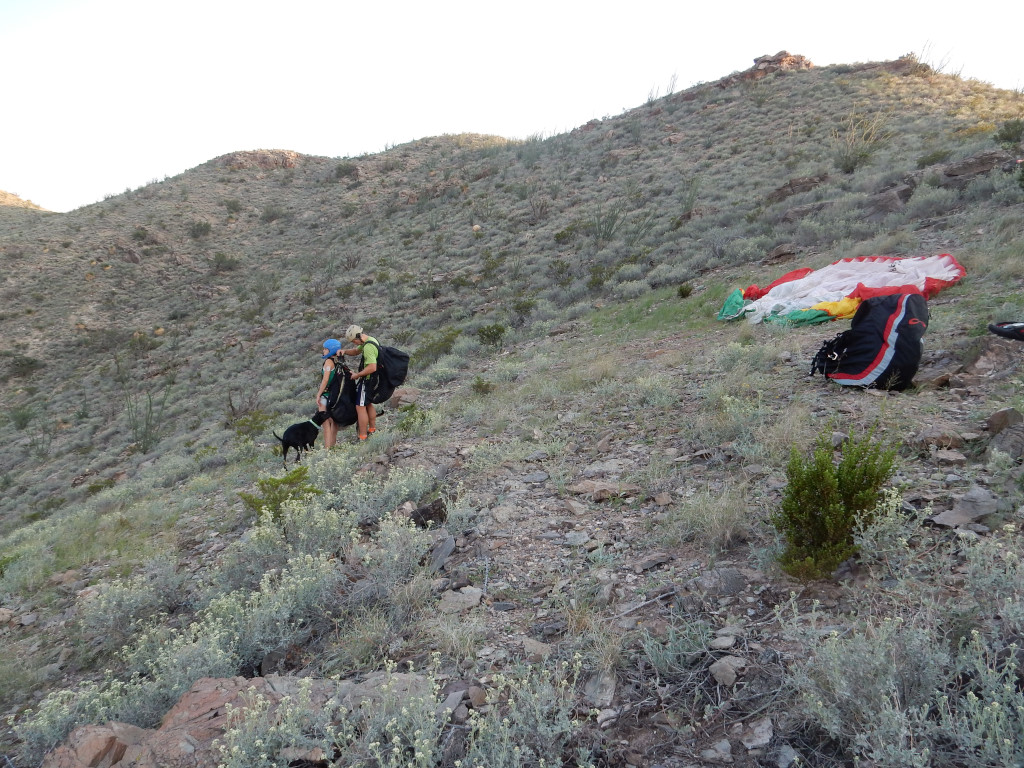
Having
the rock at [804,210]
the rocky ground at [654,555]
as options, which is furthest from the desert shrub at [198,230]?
the rock at [804,210]

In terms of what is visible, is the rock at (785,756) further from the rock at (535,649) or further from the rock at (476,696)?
the rock at (476,696)

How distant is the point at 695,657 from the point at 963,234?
30.2 feet

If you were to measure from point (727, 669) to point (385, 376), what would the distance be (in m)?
5.53

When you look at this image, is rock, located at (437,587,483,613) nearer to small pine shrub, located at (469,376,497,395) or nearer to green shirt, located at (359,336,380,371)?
green shirt, located at (359,336,380,371)

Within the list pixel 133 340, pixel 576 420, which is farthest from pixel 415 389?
pixel 133 340

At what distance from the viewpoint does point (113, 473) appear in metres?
10.6

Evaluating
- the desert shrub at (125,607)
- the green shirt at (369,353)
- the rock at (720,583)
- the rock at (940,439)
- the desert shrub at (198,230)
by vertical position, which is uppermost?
the desert shrub at (198,230)

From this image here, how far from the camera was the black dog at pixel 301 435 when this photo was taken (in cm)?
658

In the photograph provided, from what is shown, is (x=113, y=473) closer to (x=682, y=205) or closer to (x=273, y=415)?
(x=273, y=415)

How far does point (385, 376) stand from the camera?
684 centimetres

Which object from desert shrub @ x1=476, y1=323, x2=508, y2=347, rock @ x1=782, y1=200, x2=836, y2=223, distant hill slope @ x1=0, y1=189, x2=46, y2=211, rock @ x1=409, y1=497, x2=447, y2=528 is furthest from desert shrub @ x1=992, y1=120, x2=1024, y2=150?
distant hill slope @ x1=0, y1=189, x2=46, y2=211

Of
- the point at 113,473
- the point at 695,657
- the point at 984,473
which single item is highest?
the point at 984,473

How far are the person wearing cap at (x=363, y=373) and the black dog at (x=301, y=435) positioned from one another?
0.45m

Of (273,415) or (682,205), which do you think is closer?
(273,415)
